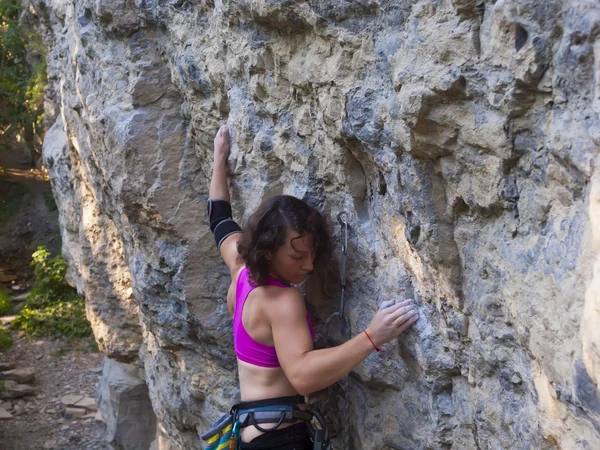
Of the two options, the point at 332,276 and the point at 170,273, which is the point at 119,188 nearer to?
the point at 170,273

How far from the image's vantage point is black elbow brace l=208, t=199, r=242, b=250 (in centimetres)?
244

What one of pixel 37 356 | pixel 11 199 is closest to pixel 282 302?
pixel 37 356

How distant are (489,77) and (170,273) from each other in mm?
1894

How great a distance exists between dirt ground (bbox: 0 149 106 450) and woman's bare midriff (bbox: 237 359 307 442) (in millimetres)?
4158

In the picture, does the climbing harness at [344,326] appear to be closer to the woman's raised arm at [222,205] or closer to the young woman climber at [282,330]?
the young woman climber at [282,330]

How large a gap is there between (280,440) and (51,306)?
21.9 ft

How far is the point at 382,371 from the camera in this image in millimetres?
2010

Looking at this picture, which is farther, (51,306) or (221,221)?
(51,306)

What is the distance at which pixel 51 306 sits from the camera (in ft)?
26.9

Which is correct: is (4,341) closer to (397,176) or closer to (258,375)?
(258,375)

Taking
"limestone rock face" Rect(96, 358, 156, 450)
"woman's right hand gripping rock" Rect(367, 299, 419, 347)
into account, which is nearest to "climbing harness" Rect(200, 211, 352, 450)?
"woman's right hand gripping rock" Rect(367, 299, 419, 347)

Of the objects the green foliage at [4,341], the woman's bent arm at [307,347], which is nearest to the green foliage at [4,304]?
the green foliage at [4,341]

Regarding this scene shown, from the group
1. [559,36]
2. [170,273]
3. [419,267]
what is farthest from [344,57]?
[170,273]

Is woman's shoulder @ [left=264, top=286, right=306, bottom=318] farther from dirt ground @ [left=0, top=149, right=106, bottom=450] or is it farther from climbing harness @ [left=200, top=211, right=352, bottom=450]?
dirt ground @ [left=0, top=149, right=106, bottom=450]
